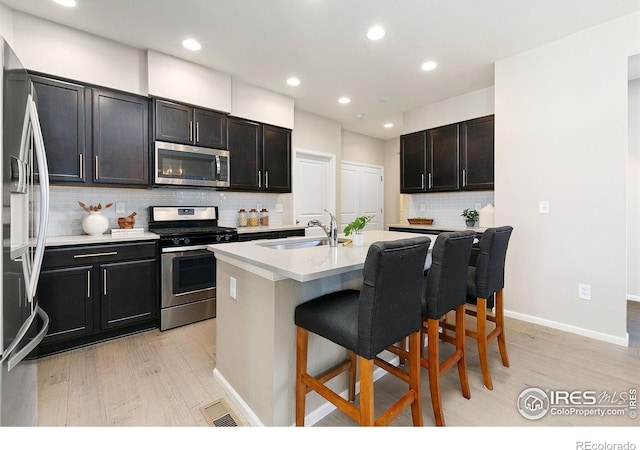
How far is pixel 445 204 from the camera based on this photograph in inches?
184

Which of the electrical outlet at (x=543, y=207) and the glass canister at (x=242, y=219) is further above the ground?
the electrical outlet at (x=543, y=207)

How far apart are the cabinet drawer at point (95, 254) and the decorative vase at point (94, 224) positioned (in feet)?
1.26

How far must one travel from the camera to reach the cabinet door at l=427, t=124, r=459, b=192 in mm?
4082

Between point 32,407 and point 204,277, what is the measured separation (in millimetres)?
1737

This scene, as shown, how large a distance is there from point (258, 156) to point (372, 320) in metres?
3.21

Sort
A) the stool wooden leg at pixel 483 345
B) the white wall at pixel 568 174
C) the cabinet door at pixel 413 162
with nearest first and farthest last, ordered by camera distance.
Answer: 1. the stool wooden leg at pixel 483 345
2. the white wall at pixel 568 174
3. the cabinet door at pixel 413 162

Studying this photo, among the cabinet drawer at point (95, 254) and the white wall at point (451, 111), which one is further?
the white wall at point (451, 111)

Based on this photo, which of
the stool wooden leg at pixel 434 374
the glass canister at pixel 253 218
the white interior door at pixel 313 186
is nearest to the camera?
the stool wooden leg at pixel 434 374

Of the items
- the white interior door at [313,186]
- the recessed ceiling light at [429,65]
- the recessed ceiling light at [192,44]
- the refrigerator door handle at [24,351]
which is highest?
the recessed ceiling light at [429,65]

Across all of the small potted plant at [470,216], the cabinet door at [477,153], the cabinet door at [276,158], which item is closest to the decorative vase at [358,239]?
the cabinet door at [276,158]

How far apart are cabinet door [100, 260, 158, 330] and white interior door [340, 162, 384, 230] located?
136 inches

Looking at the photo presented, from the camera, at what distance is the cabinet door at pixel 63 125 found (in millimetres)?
2527

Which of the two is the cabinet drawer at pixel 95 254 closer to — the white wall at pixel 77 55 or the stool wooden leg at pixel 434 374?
the white wall at pixel 77 55

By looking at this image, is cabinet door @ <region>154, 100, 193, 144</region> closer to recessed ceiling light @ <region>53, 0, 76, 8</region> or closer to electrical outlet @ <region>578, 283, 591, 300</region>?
recessed ceiling light @ <region>53, 0, 76, 8</region>
